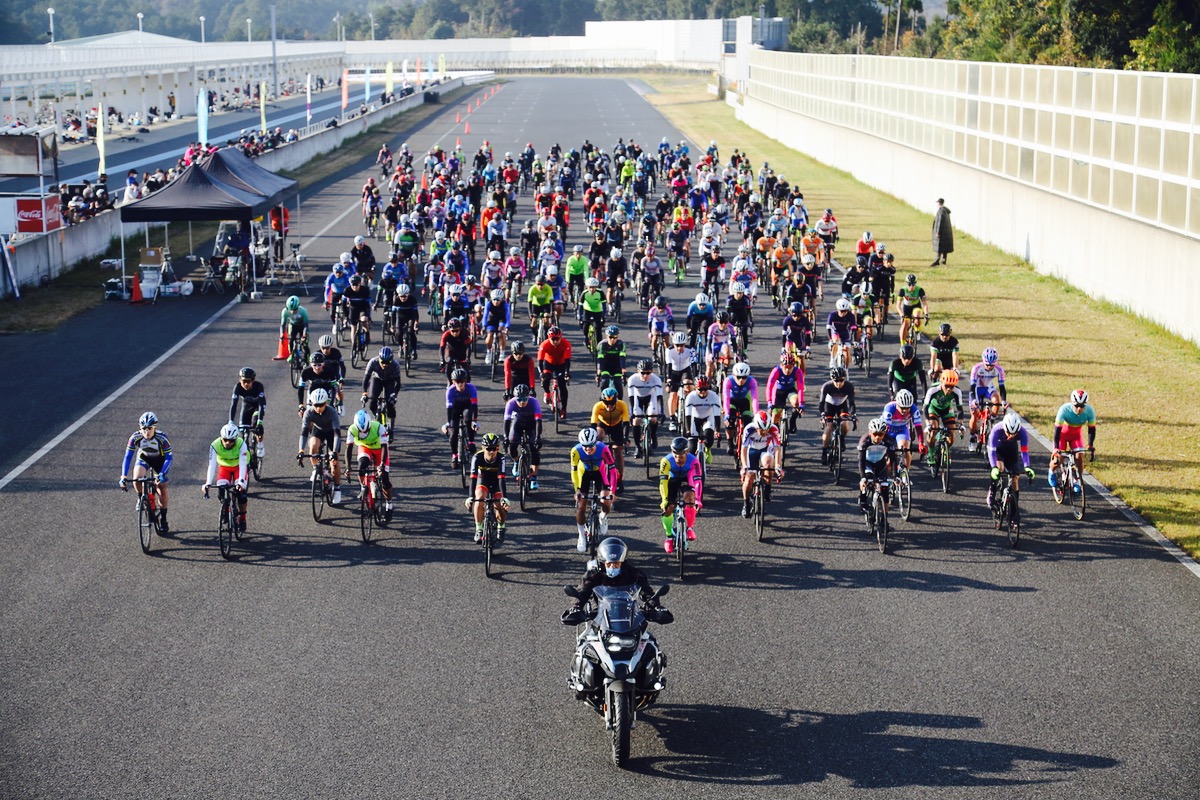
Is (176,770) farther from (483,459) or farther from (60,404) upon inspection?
(60,404)

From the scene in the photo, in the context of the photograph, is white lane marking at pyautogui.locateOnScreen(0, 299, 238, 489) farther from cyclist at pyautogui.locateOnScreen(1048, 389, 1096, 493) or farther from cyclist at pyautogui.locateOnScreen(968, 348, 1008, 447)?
cyclist at pyautogui.locateOnScreen(1048, 389, 1096, 493)

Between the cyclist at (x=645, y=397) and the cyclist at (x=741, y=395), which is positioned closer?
the cyclist at (x=741, y=395)

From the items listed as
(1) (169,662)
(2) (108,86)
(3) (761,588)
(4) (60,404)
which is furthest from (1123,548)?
(2) (108,86)

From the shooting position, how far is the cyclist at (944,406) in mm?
19422

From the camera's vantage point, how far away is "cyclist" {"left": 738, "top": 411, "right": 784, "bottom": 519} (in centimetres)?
1759

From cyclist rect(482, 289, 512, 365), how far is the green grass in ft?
26.5

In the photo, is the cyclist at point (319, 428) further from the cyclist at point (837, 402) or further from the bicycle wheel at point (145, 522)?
the cyclist at point (837, 402)

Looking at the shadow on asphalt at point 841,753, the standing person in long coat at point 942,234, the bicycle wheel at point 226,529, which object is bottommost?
the shadow on asphalt at point 841,753

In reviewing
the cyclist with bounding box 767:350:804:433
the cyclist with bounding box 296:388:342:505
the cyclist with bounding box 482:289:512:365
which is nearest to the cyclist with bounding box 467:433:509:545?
the cyclist with bounding box 296:388:342:505

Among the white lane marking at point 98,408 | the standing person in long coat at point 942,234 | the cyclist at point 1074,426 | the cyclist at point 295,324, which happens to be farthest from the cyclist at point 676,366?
the standing person in long coat at point 942,234

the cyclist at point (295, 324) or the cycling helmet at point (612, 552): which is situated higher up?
the cyclist at point (295, 324)

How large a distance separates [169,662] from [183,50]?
355 feet

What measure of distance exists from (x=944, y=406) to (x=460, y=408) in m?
6.27

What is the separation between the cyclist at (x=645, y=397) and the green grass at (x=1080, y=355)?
5342 millimetres
